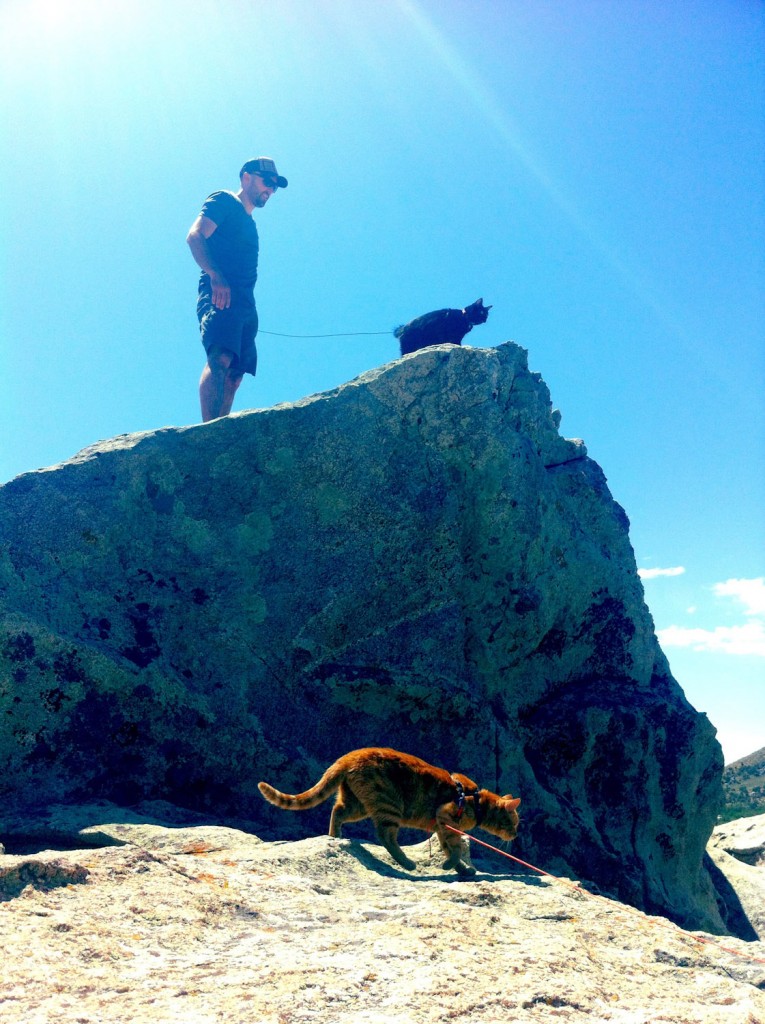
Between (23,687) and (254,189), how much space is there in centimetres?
713

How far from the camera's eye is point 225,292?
8.88 meters

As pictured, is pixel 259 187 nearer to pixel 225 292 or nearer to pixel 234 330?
pixel 225 292

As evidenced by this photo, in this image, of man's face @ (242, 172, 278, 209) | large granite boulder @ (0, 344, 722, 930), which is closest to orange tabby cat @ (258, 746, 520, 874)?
large granite boulder @ (0, 344, 722, 930)

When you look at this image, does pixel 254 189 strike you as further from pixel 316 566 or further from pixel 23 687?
pixel 23 687

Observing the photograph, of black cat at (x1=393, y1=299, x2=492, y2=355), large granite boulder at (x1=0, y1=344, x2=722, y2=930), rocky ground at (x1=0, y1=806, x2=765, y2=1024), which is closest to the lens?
rocky ground at (x1=0, y1=806, x2=765, y2=1024)

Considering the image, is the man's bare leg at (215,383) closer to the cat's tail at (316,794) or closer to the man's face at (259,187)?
the man's face at (259,187)

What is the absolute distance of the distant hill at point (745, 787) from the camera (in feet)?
63.0

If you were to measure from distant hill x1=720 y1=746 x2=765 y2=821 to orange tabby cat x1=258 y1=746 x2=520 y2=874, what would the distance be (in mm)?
15546

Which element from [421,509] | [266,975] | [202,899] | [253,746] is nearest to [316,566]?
[421,509]

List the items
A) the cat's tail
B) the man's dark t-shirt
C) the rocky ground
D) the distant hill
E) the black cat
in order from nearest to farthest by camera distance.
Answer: the rocky ground < the cat's tail < the man's dark t-shirt < the black cat < the distant hill

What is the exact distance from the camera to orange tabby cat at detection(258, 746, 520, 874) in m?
5.04

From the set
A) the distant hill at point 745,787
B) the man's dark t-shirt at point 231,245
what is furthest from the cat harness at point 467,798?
the distant hill at point 745,787

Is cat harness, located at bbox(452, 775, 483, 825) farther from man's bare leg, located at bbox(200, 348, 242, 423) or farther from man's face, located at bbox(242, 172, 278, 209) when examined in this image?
man's face, located at bbox(242, 172, 278, 209)

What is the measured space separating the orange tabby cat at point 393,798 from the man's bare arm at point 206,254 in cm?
598
